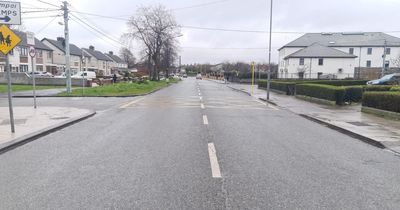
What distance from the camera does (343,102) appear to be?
19.3 m

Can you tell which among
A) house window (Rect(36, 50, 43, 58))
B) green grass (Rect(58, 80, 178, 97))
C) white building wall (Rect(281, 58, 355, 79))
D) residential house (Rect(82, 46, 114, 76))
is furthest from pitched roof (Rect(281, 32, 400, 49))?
green grass (Rect(58, 80, 178, 97))

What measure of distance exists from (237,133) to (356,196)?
16.1ft

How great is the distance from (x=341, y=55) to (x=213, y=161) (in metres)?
71.4

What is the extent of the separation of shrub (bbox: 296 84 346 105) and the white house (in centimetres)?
4243

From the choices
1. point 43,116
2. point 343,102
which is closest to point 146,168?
point 43,116

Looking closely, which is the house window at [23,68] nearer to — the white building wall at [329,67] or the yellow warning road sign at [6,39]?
the white building wall at [329,67]

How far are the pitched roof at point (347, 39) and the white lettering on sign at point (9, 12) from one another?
279ft

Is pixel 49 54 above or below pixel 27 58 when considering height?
above

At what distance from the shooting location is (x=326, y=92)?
19891mm

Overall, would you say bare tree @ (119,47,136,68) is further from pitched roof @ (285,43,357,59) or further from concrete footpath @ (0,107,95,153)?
concrete footpath @ (0,107,95,153)

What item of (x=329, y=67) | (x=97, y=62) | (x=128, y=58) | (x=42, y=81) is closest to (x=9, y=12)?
(x=42, y=81)

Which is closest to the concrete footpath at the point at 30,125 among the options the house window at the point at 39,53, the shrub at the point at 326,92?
the shrub at the point at 326,92

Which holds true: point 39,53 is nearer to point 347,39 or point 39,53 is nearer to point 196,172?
point 196,172

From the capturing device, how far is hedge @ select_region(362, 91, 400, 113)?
13.4 metres
